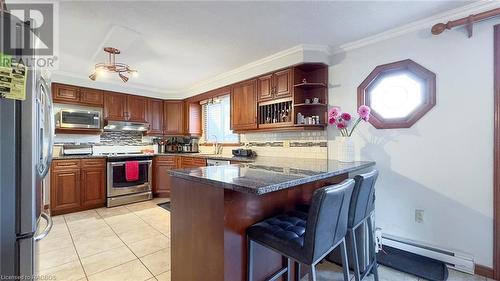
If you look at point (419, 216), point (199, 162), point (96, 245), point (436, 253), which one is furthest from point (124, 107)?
point (436, 253)

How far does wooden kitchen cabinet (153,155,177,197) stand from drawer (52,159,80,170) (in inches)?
50.0

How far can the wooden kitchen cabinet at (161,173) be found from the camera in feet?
15.3

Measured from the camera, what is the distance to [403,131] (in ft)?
7.98

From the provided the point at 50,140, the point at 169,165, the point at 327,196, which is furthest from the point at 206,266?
the point at 169,165

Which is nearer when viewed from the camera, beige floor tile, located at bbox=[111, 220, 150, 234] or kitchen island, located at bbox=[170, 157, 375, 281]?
kitchen island, located at bbox=[170, 157, 375, 281]

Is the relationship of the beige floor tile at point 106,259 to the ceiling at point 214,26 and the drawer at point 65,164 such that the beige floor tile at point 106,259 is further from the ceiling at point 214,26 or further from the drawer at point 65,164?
the ceiling at point 214,26

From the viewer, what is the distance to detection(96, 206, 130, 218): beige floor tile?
3.66 metres

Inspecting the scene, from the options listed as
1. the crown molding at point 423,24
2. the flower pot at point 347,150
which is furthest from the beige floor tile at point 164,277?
the crown molding at point 423,24

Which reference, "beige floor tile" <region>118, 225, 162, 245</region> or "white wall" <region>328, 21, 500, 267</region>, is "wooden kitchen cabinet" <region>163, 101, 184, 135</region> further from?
"white wall" <region>328, 21, 500, 267</region>

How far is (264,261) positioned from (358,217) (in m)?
0.72

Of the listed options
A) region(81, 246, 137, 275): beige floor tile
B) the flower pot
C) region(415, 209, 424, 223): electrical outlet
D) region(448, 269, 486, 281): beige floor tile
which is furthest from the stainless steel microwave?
region(448, 269, 486, 281): beige floor tile

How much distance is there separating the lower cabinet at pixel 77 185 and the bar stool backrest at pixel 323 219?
4.03 meters

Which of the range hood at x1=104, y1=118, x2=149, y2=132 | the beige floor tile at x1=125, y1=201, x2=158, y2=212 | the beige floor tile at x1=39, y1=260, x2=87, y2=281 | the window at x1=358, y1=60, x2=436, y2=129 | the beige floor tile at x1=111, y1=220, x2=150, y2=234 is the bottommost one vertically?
the beige floor tile at x1=125, y1=201, x2=158, y2=212

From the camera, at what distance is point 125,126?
4.60 metres
